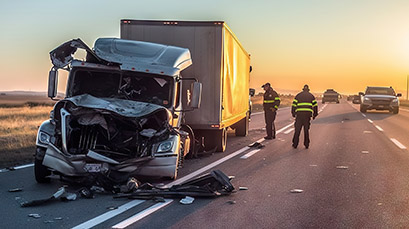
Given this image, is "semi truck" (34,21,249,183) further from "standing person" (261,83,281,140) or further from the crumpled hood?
"standing person" (261,83,281,140)

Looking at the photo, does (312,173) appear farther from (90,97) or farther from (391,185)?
(90,97)

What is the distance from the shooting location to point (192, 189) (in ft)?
26.8

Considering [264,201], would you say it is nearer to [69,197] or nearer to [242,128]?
[69,197]

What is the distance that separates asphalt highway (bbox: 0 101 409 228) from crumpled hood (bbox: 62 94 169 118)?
1357mm

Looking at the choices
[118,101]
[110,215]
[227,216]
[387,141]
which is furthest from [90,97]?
[387,141]

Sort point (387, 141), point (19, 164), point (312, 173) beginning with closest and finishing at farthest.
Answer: point (312, 173), point (19, 164), point (387, 141)

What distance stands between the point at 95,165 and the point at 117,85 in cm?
209

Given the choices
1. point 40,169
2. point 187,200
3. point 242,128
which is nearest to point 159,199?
point 187,200

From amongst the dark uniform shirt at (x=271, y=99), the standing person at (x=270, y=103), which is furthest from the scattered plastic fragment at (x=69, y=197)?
the dark uniform shirt at (x=271, y=99)

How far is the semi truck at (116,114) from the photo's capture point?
8.45 meters

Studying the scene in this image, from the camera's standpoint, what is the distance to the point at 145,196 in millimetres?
7848

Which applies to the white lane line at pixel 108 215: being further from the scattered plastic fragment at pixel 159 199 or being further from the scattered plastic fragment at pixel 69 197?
the scattered plastic fragment at pixel 69 197

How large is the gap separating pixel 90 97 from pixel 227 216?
3.76m

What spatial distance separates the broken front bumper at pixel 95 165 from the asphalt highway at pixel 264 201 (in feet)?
1.43
